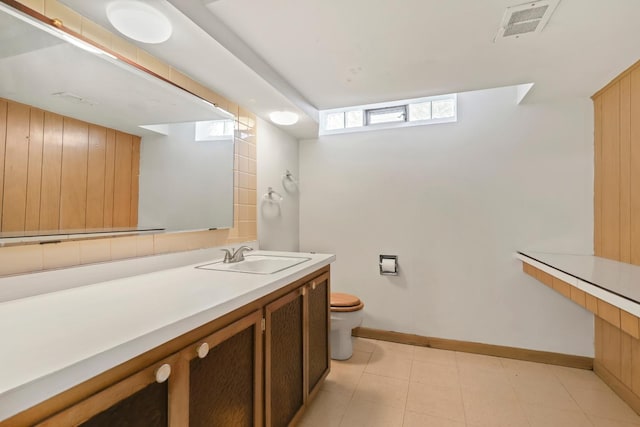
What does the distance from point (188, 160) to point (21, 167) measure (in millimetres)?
782

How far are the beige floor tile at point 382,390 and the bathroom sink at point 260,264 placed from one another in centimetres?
95

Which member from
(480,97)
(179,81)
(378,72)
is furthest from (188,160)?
(480,97)

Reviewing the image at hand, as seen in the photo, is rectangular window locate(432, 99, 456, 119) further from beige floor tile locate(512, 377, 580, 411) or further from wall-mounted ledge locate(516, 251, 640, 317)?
beige floor tile locate(512, 377, 580, 411)

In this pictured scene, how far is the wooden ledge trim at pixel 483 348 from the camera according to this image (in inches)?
86.8

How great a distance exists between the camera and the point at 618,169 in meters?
1.89

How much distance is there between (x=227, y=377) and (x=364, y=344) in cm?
184

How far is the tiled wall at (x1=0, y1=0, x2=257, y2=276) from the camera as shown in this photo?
1.04 meters

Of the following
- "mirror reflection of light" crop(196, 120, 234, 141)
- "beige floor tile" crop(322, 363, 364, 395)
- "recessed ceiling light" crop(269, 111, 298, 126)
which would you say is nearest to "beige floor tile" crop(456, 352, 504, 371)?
"beige floor tile" crop(322, 363, 364, 395)

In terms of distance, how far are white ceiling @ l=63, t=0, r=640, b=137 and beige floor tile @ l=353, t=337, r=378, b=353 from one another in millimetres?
2050

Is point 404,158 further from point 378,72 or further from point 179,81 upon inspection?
point 179,81

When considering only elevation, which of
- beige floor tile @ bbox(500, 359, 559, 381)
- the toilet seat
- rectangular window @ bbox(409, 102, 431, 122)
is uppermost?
rectangular window @ bbox(409, 102, 431, 122)

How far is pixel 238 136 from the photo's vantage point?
6.81ft

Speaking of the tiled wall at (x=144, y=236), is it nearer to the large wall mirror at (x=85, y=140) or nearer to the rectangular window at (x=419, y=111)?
the large wall mirror at (x=85, y=140)

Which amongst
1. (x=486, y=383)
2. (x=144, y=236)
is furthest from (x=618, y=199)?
(x=144, y=236)
